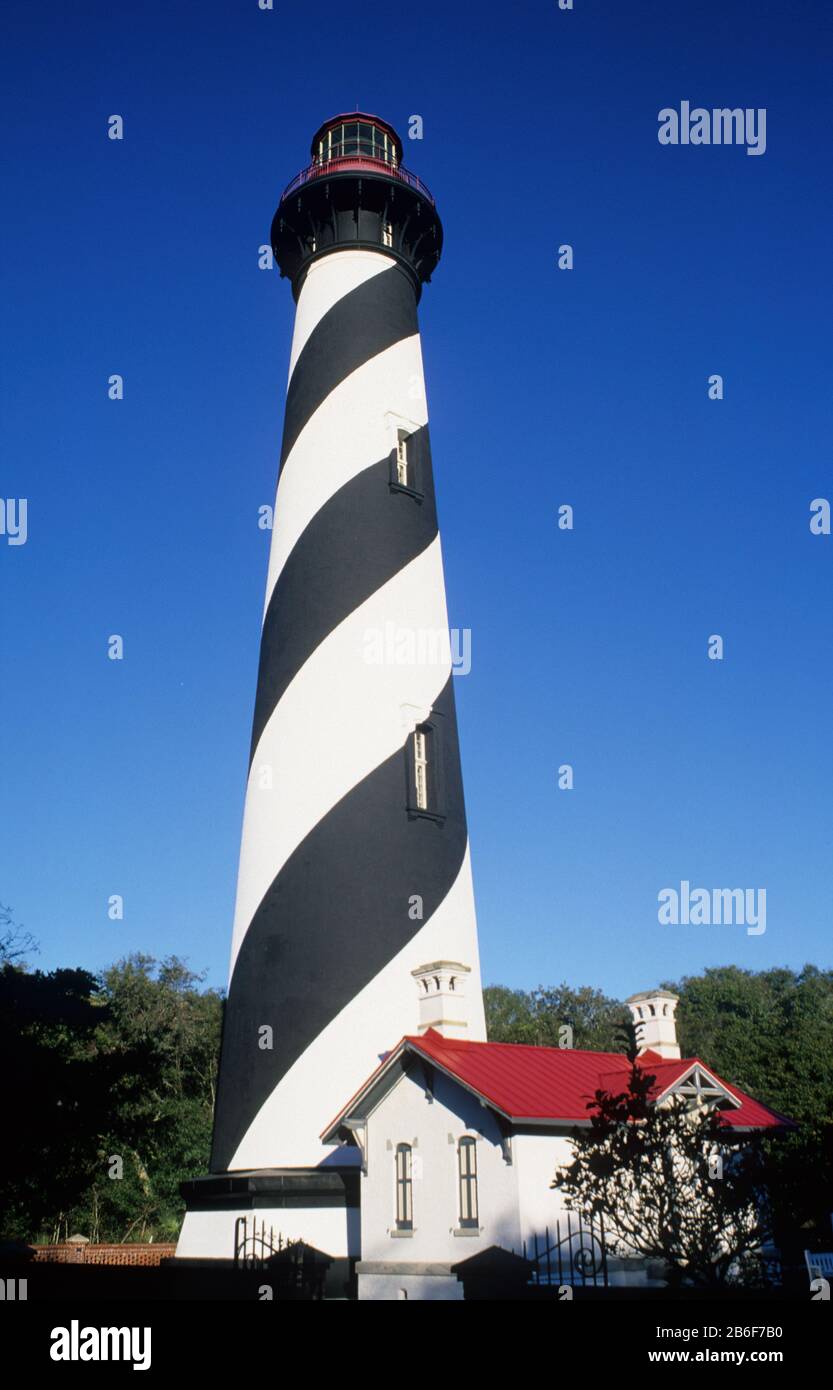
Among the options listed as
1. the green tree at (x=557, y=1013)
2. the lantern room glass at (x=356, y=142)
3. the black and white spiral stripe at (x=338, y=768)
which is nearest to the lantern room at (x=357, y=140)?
the lantern room glass at (x=356, y=142)

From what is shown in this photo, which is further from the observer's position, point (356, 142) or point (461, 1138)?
point (356, 142)

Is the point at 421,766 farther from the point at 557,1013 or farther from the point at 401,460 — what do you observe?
the point at 557,1013

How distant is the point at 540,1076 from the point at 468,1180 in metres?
1.76

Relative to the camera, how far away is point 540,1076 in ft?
46.6

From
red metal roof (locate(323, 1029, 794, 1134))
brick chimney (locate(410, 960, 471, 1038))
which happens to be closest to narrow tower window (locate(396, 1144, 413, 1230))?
red metal roof (locate(323, 1029, 794, 1134))

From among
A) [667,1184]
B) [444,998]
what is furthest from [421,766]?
[667,1184]

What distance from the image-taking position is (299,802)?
1655 centimetres

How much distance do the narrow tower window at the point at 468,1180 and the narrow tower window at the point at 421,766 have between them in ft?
17.6

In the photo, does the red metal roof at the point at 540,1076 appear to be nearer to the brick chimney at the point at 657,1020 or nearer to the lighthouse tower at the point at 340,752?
the brick chimney at the point at 657,1020
